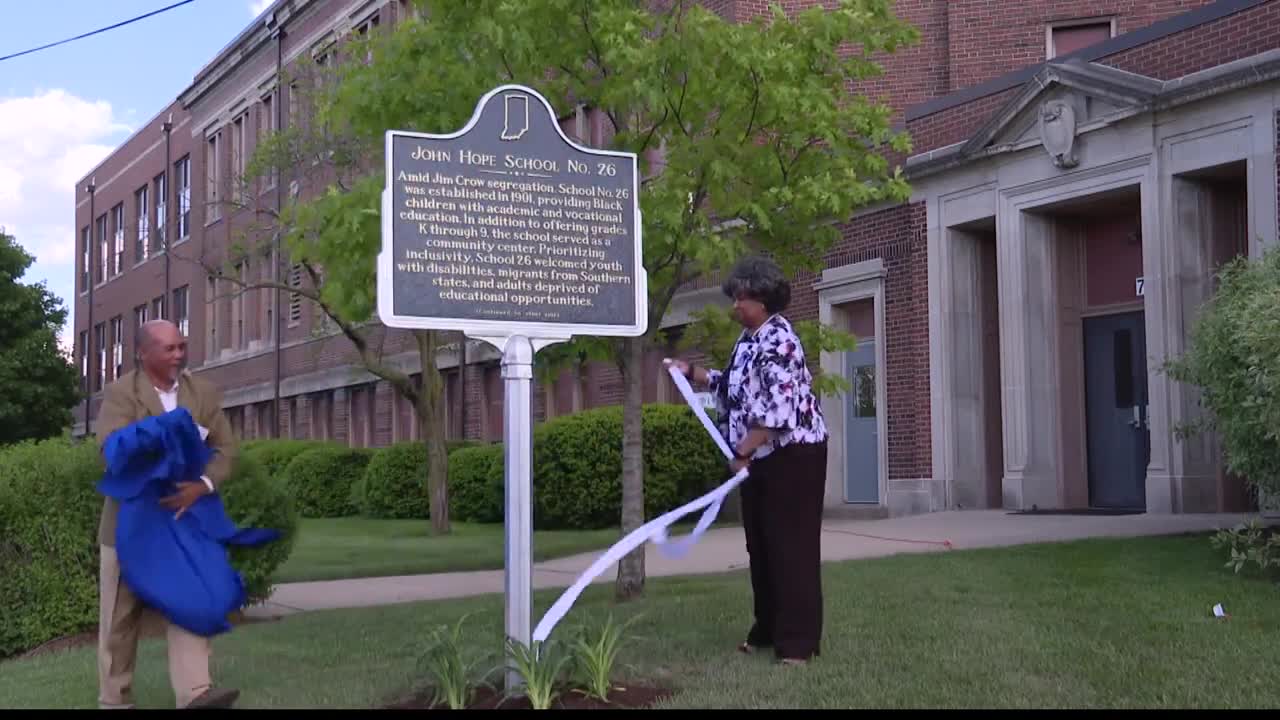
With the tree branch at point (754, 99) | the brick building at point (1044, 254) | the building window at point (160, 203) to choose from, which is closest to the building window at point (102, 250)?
the building window at point (160, 203)

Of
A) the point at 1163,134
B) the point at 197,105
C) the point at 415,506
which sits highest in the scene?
the point at 197,105

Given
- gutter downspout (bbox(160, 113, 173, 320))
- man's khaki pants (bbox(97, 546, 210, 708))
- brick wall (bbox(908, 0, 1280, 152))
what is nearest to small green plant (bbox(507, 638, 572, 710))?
man's khaki pants (bbox(97, 546, 210, 708))

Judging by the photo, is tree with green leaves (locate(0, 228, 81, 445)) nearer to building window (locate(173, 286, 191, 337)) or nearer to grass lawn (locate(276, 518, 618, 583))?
building window (locate(173, 286, 191, 337))

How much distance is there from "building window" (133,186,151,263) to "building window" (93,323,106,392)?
4.91m

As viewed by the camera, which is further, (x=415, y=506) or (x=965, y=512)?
(x=415, y=506)

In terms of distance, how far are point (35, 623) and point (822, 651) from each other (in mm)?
5312

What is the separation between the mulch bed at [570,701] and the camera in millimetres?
6281

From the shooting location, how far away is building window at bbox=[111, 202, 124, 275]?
50.8 meters

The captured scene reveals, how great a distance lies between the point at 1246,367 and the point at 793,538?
4.25m

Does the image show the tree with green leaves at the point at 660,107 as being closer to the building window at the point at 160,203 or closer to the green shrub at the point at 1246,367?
the green shrub at the point at 1246,367

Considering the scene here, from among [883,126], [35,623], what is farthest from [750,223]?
[35,623]

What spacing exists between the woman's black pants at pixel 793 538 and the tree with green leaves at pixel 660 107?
2866mm

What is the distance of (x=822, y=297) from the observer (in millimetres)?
19047

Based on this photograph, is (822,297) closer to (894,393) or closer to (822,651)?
(894,393)
